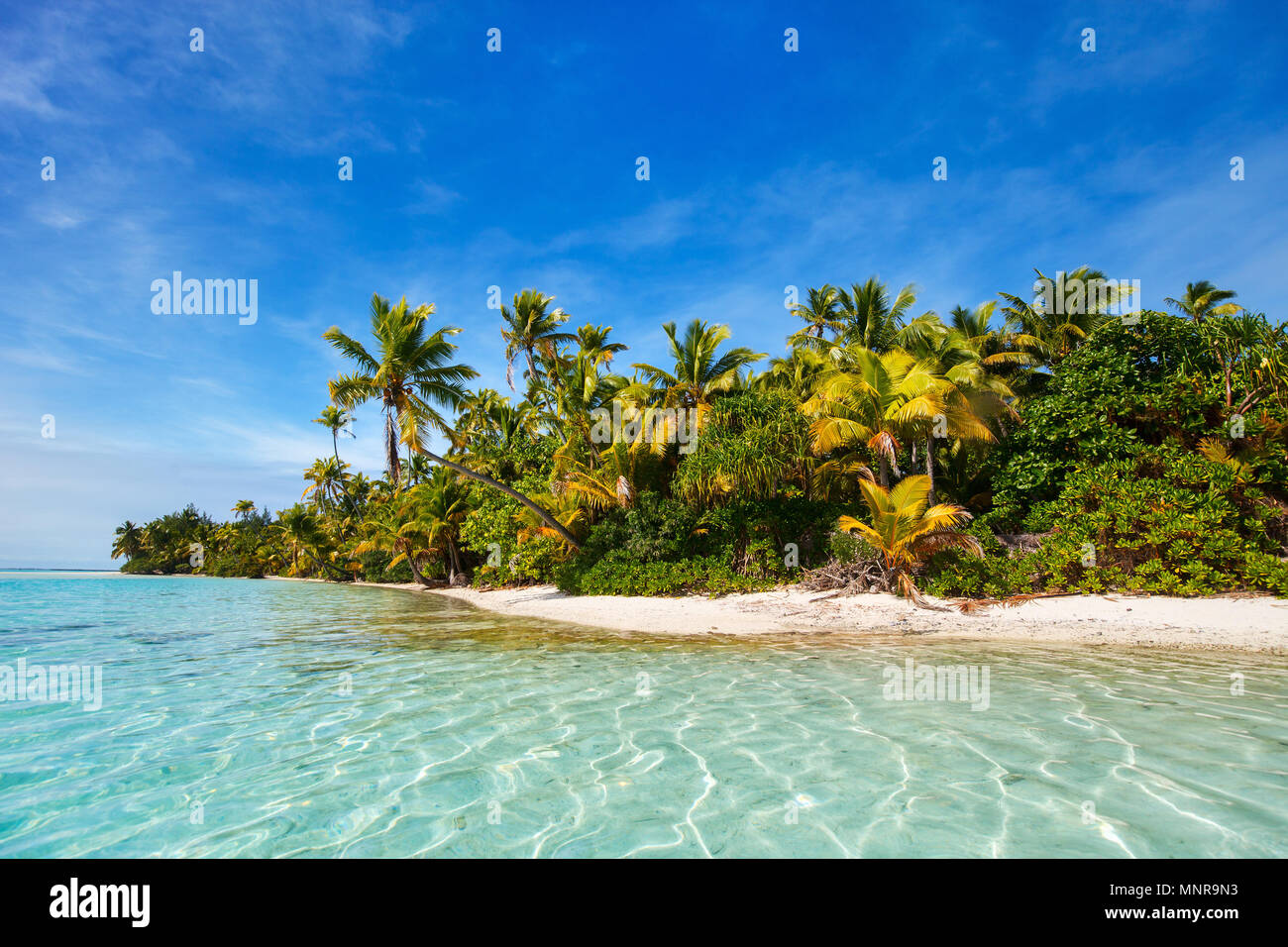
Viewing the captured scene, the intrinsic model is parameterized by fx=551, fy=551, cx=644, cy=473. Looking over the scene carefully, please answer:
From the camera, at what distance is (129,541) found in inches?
3137

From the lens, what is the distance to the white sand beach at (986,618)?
31.1 ft

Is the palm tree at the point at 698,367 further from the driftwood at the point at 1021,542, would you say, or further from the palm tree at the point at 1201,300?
the palm tree at the point at 1201,300

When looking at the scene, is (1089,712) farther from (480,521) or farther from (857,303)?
(857,303)

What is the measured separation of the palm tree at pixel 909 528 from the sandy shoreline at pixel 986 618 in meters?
1.00

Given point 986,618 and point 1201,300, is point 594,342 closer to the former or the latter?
point 986,618

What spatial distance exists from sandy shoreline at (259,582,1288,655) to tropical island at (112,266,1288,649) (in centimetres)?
62

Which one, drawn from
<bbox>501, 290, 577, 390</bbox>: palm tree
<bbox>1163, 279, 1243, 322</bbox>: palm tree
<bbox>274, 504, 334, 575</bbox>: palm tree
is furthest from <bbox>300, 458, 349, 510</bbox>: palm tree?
<bbox>1163, 279, 1243, 322</bbox>: palm tree

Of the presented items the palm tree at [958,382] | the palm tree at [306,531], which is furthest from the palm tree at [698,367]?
the palm tree at [306,531]

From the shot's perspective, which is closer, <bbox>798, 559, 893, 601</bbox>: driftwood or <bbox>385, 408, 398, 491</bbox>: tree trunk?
<bbox>798, 559, 893, 601</bbox>: driftwood

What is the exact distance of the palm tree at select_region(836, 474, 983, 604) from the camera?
13.2m

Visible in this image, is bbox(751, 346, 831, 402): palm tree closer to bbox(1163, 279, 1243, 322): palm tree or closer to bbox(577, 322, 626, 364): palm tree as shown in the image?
bbox(577, 322, 626, 364): palm tree

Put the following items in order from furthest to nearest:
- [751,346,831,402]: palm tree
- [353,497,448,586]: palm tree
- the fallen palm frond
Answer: [353,497,448,586]: palm tree → [751,346,831,402]: palm tree → the fallen palm frond
